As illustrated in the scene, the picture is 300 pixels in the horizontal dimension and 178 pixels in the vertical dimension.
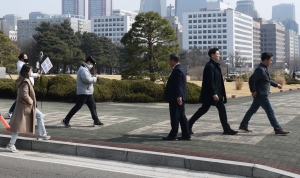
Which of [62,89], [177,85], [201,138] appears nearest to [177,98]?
[177,85]

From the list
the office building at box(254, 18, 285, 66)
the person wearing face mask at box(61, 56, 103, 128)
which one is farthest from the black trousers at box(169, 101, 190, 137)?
the office building at box(254, 18, 285, 66)

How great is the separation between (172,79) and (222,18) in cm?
16362

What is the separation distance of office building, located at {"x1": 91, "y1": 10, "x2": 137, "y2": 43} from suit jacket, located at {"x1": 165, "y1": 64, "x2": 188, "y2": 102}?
17708cm

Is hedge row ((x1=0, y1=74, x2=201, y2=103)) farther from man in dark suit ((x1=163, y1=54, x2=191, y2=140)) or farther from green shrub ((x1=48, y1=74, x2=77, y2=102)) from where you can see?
man in dark suit ((x1=163, y1=54, x2=191, y2=140))

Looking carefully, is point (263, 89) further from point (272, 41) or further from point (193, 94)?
point (272, 41)

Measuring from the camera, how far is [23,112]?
24.5ft

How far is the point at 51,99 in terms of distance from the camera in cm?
1752

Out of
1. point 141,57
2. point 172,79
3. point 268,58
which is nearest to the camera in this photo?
point 172,79

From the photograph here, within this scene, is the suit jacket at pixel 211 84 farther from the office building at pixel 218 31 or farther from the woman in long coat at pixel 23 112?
the office building at pixel 218 31

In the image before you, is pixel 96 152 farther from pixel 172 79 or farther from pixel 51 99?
pixel 51 99

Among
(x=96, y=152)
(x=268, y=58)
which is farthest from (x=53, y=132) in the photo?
(x=268, y=58)

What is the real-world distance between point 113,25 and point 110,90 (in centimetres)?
17244

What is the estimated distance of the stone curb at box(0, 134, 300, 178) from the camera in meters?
5.85

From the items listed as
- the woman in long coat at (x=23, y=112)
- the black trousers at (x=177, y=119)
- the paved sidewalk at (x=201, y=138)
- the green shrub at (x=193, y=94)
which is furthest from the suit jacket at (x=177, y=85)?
the green shrub at (x=193, y=94)
